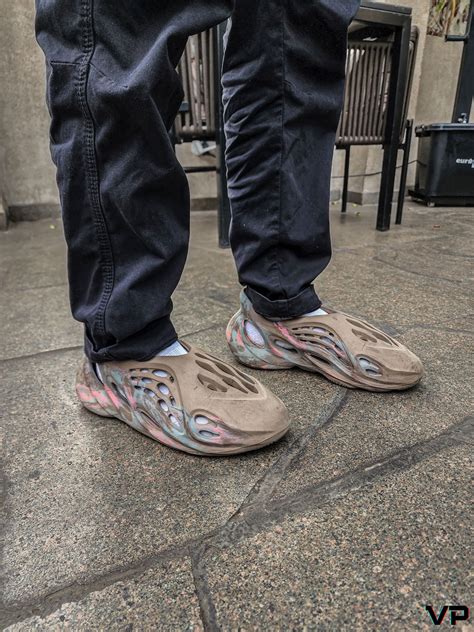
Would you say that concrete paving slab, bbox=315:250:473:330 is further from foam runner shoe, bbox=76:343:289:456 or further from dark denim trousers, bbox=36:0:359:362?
foam runner shoe, bbox=76:343:289:456

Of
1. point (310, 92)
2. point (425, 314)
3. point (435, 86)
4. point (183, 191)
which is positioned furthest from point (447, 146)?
point (183, 191)

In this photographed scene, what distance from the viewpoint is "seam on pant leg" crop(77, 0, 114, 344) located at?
459mm

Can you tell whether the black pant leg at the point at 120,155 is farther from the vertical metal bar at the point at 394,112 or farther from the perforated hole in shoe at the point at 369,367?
the vertical metal bar at the point at 394,112

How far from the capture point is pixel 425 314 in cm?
109

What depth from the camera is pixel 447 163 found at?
8.82ft

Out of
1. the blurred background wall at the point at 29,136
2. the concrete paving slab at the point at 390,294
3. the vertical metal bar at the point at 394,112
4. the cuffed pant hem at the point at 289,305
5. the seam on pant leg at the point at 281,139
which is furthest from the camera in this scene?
the blurred background wall at the point at 29,136

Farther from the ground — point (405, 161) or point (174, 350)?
point (405, 161)

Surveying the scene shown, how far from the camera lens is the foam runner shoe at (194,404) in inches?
22.9

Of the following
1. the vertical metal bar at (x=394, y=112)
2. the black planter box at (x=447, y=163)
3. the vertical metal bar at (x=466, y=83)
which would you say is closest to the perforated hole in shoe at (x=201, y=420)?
the vertical metal bar at (x=394, y=112)

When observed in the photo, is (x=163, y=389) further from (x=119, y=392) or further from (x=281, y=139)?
(x=281, y=139)

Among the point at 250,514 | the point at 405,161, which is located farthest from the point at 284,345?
the point at 405,161

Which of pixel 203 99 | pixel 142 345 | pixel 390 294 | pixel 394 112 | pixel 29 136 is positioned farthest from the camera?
pixel 29 136

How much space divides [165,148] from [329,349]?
16.7 inches

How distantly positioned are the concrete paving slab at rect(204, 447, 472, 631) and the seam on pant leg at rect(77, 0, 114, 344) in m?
0.33
